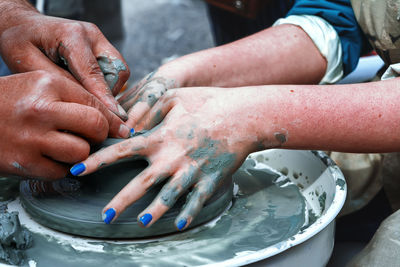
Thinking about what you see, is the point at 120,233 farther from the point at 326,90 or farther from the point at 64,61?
the point at 326,90

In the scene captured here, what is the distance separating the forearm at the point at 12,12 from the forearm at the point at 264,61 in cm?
49

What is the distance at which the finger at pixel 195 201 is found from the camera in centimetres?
94

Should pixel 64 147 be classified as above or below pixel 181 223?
above

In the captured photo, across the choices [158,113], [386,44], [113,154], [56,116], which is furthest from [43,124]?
[386,44]

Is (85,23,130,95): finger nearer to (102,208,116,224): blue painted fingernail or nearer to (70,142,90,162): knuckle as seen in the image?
(70,142,90,162): knuckle

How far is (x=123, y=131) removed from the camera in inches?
41.7

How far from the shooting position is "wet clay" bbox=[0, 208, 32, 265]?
889 mm

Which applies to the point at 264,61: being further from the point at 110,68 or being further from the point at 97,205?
the point at 97,205

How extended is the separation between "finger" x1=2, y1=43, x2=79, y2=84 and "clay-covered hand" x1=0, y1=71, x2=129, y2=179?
20 centimetres

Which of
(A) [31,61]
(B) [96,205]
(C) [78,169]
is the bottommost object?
(B) [96,205]

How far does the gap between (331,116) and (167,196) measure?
1.44 feet

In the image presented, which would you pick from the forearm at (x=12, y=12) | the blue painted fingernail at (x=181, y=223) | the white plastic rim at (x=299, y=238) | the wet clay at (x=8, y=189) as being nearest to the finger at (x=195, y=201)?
the blue painted fingernail at (x=181, y=223)

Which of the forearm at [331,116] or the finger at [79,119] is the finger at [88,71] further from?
the forearm at [331,116]

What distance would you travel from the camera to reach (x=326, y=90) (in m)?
1.11
